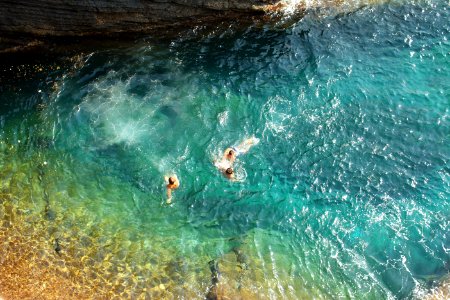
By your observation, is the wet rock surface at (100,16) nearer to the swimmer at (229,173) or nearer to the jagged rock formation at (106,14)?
the jagged rock formation at (106,14)

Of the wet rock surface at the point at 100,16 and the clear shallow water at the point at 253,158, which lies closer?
the clear shallow water at the point at 253,158

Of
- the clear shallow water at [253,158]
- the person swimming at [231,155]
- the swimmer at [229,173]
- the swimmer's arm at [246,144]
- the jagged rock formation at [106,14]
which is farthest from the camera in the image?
the jagged rock formation at [106,14]

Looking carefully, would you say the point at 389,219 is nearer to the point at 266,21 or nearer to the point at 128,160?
the point at 128,160

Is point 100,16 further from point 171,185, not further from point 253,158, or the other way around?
point 253,158

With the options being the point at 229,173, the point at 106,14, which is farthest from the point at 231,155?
the point at 106,14

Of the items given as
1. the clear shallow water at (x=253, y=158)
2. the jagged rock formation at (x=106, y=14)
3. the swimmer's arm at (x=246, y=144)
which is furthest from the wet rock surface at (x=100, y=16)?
the swimmer's arm at (x=246, y=144)

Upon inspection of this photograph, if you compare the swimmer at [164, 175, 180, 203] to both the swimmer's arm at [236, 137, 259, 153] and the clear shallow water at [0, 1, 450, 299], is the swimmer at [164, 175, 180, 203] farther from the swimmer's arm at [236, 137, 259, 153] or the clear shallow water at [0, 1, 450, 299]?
the swimmer's arm at [236, 137, 259, 153]

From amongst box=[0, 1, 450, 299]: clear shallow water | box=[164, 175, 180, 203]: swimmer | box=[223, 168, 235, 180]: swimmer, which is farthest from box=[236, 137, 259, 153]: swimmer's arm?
box=[164, 175, 180, 203]: swimmer
